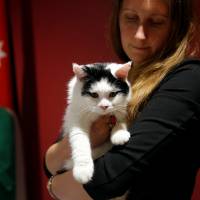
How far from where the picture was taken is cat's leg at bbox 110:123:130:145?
0.88 m

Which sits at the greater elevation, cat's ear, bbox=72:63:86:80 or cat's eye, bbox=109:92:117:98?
cat's ear, bbox=72:63:86:80

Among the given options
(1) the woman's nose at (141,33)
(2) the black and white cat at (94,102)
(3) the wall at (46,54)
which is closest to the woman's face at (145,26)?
(1) the woman's nose at (141,33)

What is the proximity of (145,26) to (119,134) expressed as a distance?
1.15 ft

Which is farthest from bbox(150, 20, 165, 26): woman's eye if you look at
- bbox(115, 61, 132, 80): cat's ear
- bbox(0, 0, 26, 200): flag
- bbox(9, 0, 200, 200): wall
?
bbox(0, 0, 26, 200): flag

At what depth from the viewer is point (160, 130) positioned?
2.67ft

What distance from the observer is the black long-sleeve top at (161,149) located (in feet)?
2.68

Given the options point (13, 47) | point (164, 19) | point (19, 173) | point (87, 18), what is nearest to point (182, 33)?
point (164, 19)

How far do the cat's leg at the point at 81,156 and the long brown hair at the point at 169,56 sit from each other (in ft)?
0.52

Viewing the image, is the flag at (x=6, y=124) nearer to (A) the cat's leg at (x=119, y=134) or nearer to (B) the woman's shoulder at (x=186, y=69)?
(A) the cat's leg at (x=119, y=134)

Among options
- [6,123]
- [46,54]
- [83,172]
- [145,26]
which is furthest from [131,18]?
[6,123]

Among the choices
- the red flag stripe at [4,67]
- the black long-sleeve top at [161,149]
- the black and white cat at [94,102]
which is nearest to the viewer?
the black long-sleeve top at [161,149]

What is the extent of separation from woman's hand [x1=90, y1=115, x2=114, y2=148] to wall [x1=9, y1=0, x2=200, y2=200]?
2.85 ft

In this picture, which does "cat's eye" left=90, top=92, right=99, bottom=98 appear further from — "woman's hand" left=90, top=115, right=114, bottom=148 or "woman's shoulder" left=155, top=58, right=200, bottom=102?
"woman's shoulder" left=155, top=58, right=200, bottom=102

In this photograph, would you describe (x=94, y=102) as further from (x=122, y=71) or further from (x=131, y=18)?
(x=131, y=18)
